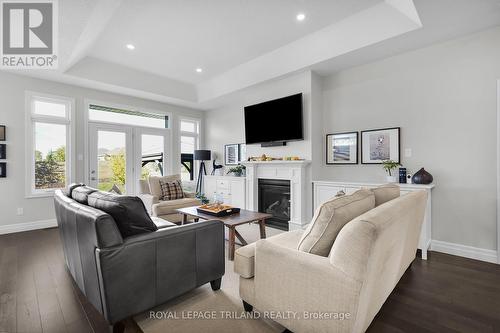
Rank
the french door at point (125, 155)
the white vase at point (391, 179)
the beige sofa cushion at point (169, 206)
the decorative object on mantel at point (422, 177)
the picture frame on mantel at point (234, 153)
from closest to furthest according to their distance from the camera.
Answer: the decorative object on mantel at point (422, 177), the white vase at point (391, 179), the beige sofa cushion at point (169, 206), the french door at point (125, 155), the picture frame on mantel at point (234, 153)

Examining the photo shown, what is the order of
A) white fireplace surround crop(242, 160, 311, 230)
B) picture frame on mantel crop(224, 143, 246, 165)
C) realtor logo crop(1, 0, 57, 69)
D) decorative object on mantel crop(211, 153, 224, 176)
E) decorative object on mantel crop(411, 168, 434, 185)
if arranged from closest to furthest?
realtor logo crop(1, 0, 57, 69) < decorative object on mantel crop(411, 168, 434, 185) < white fireplace surround crop(242, 160, 311, 230) < picture frame on mantel crop(224, 143, 246, 165) < decorative object on mantel crop(211, 153, 224, 176)

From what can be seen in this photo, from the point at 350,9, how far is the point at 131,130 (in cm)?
472

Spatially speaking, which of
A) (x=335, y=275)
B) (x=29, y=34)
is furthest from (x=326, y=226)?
(x=29, y=34)

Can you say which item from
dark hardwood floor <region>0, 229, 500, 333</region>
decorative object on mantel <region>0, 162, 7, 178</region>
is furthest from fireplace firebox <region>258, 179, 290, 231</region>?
decorative object on mantel <region>0, 162, 7, 178</region>

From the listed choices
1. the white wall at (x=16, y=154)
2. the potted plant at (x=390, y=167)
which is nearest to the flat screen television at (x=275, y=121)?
the potted plant at (x=390, y=167)

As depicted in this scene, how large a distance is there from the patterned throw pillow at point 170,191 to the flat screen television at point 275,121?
168 centimetres

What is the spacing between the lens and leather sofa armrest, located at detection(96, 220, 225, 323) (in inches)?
63.2

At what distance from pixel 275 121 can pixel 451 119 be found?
8.37ft

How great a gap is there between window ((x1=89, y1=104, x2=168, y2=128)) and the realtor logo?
1245 mm

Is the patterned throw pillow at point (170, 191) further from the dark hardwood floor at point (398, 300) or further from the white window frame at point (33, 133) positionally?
the dark hardwood floor at point (398, 300)

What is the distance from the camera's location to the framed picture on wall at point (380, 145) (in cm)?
363

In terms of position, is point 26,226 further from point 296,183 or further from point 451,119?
point 451,119

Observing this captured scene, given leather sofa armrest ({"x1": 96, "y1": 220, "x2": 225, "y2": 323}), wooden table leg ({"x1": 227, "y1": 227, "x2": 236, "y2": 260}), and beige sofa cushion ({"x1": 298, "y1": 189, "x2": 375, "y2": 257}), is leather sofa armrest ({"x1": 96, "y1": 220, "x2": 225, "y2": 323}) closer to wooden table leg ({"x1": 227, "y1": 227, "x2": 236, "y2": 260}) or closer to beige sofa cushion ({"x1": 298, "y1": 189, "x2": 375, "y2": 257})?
wooden table leg ({"x1": 227, "y1": 227, "x2": 236, "y2": 260})

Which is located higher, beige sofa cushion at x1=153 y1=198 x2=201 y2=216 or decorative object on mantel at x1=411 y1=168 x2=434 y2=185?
decorative object on mantel at x1=411 y1=168 x2=434 y2=185
